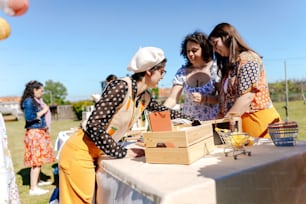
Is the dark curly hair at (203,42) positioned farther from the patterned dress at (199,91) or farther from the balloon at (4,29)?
the balloon at (4,29)

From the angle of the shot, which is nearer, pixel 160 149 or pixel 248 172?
pixel 248 172

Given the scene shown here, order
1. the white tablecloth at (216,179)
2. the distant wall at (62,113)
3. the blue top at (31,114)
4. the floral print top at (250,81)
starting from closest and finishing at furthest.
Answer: the white tablecloth at (216,179)
the floral print top at (250,81)
the blue top at (31,114)
the distant wall at (62,113)

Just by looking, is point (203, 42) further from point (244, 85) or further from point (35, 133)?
point (35, 133)

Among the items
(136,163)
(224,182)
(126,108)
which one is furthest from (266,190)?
(126,108)

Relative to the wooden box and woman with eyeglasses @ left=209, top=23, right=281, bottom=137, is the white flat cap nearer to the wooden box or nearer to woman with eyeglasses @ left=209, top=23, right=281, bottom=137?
the wooden box

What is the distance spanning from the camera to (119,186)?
110 centimetres

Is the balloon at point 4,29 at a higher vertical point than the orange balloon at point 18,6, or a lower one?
lower

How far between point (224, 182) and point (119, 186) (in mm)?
420

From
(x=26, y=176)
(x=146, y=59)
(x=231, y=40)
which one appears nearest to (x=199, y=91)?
(x=231, y=40)

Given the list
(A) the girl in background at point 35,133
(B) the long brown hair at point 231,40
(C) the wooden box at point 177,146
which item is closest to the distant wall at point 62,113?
(A) the girl in background at point 35,133

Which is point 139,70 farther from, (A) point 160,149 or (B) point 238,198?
(B) point 238,198

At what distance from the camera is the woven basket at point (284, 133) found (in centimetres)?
127

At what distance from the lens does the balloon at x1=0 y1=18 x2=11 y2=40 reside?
123 cm

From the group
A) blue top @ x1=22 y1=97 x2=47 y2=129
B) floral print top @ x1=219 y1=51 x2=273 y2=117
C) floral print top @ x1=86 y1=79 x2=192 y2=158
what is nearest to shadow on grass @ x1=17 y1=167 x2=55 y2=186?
blue top @ x1=22 y1=97 x2=47 y2=129
